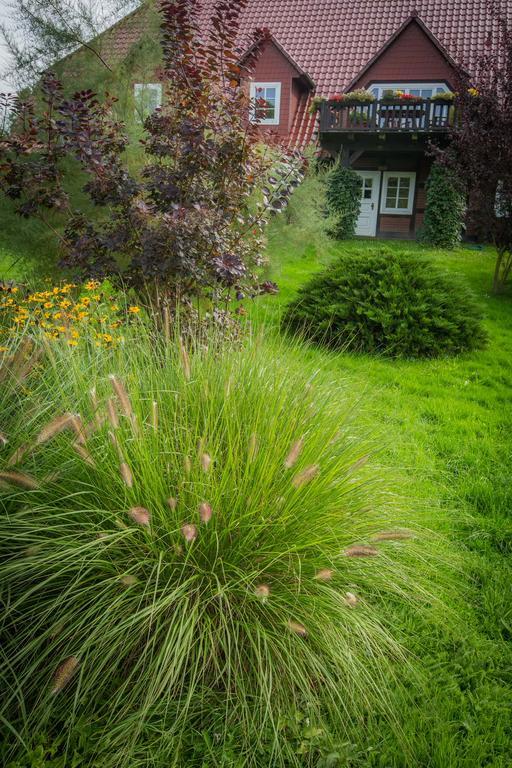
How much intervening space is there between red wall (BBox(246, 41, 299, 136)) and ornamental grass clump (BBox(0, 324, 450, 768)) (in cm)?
1943

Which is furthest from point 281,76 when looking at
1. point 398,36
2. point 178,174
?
point 178,174

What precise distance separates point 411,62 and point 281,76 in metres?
4.15

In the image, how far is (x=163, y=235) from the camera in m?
4.80

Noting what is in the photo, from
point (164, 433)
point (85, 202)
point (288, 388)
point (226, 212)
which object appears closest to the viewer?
point (164, 433)

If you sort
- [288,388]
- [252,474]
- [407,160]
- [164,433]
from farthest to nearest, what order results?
[407,160]
[288,388]
[164,433]
[252,474]

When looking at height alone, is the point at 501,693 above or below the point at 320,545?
below

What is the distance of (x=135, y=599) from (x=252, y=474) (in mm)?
619

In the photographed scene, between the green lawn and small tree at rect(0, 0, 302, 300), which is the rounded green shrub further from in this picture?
small tree at rect(0, 0, 302, 300)

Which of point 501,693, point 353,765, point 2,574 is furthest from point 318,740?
point 2,574

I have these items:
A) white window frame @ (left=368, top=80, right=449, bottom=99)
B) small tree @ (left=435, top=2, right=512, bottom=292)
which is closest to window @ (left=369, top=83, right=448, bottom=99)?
white window frame @ (left=368, top=80, right=449, bottom=99)

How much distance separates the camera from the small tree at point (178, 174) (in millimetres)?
4848

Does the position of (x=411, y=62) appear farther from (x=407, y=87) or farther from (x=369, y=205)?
(x=369, y=205)

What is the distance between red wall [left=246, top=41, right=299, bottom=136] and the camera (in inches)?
794

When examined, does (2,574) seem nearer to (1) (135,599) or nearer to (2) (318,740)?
(1) (135,599)
